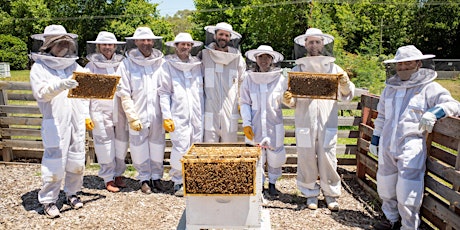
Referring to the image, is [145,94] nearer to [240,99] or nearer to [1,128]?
[240,99]

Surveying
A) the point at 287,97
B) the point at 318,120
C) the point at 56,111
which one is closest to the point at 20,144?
the point at 56,111

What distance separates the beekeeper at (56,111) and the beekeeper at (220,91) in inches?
58.6

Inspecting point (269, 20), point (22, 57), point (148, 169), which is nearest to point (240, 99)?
point (148, 169)

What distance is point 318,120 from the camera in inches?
173

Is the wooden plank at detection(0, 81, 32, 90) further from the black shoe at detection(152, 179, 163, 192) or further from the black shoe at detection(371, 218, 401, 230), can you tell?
the black shoe at detection(371, 218, 401, 230)

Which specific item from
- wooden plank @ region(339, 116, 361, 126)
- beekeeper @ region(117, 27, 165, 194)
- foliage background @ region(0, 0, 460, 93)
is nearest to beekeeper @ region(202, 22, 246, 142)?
beekeeper @ region(117, 27, 165, 194)

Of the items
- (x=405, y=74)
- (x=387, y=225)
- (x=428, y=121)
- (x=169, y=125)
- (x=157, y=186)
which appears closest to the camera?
(x=428, y=121)

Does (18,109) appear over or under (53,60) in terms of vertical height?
under

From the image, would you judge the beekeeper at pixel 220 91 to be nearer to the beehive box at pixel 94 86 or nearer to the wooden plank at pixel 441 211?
the beehive box at pixel 94 86

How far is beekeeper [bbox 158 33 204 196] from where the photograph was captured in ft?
15.7

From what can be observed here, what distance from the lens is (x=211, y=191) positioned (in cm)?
272

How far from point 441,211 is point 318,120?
4.89 feet

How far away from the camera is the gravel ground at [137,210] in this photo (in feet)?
13.8

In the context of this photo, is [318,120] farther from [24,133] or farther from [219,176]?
[24,133]
